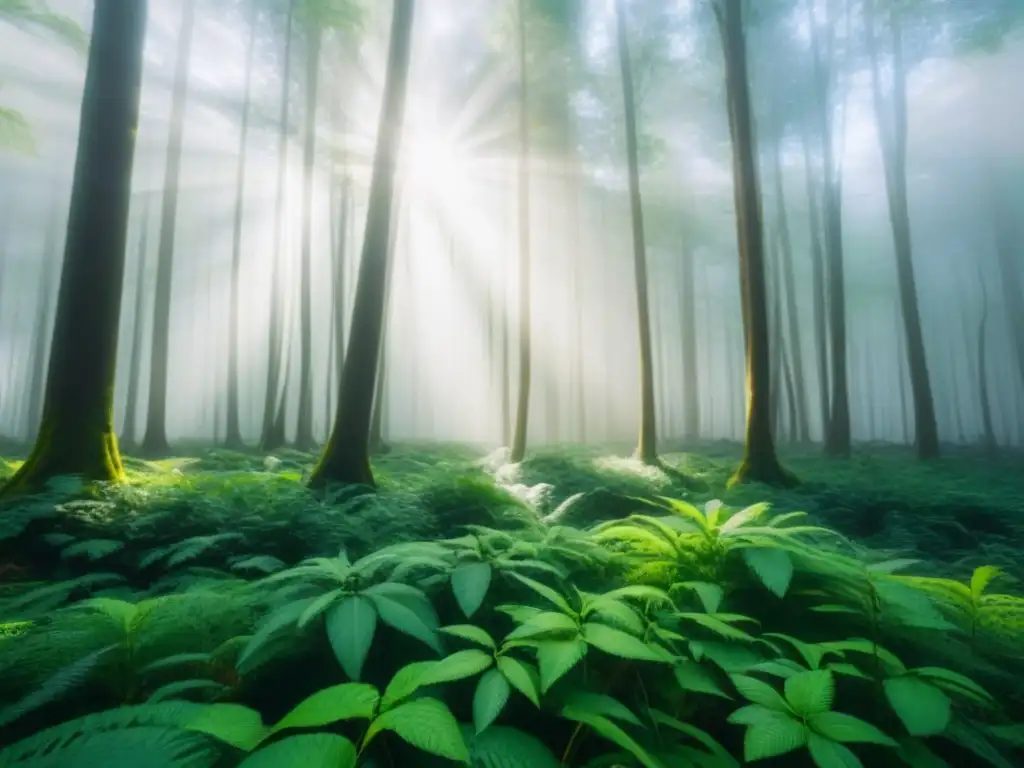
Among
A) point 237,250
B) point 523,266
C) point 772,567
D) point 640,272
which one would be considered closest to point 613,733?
point 772,567

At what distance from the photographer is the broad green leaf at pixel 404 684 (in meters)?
1.30

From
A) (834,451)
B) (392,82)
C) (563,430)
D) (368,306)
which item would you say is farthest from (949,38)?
Answer: (563,430)

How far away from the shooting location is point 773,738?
4.37 feet

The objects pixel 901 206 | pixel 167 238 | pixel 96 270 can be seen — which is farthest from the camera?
pixel 167 238

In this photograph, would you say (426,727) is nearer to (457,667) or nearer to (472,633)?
(457,667)

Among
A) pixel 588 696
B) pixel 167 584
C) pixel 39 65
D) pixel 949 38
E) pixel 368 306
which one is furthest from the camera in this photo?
pixel 39 65

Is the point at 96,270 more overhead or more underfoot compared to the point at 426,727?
more overhead

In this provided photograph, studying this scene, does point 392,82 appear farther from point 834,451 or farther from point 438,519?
point 834,451

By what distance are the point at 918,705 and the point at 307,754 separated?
1.73m

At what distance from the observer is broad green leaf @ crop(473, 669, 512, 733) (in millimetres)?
1240

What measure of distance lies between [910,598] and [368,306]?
7.21m

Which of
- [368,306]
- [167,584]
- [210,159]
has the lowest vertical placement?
[167,584]

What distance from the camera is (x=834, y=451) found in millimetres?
16312

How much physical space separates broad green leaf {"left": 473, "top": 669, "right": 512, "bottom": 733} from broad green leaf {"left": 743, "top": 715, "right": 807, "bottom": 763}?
638 millimetres
